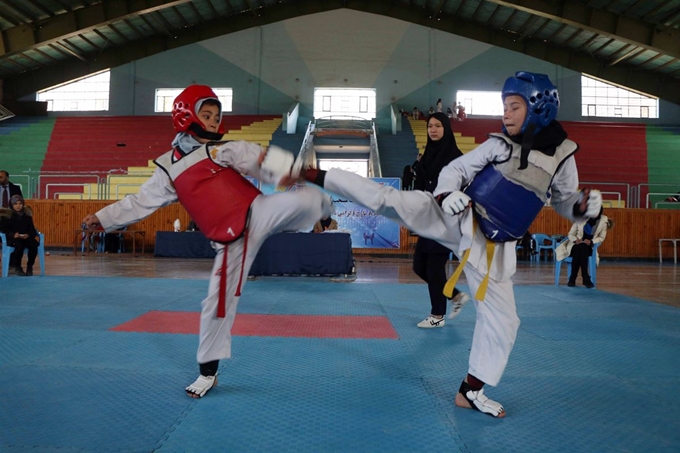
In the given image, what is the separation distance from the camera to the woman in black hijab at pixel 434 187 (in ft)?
12.4

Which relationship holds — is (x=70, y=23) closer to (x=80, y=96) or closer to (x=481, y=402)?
(x=80, y=96)

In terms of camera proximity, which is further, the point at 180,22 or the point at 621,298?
the point at 180,22

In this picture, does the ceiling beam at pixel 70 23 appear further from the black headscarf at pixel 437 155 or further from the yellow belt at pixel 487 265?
the yellow belt at pixel 487 265

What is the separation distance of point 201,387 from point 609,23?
58.8ft

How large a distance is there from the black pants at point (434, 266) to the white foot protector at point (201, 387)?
86.0 inches

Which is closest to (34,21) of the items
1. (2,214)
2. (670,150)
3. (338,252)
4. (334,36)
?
(334,36)

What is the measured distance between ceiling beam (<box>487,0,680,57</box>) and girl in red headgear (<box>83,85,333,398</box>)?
1644 centimetres

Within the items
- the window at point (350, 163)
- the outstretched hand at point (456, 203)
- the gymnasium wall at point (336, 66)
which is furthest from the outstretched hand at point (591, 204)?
the gymnasium wall at point (336, 66)

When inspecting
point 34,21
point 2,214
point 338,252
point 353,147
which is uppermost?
point 34,21

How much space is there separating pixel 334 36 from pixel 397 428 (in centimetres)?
2033

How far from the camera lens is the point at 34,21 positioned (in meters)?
16.5

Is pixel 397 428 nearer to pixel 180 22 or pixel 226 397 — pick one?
pixel 226 397

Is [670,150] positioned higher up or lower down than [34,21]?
lower down

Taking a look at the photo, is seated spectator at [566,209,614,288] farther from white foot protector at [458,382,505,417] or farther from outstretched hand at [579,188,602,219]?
white foot protector at [458,382,505,417]
